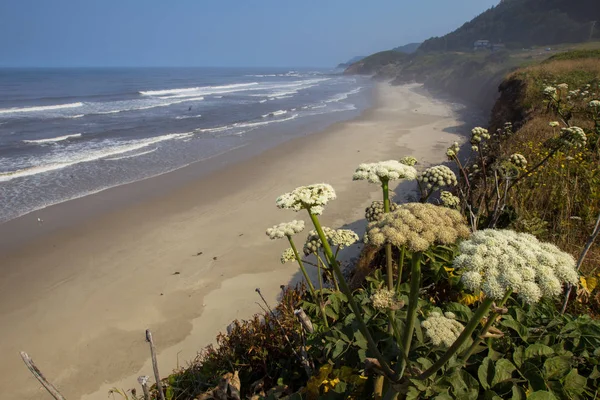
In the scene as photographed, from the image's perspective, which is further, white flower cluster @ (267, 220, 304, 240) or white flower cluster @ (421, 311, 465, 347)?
white flower cluster @ (267, 220, 304, 240)

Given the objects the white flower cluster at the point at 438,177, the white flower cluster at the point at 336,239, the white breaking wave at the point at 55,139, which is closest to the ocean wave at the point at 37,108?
the white breaking wave at the point at 55,139

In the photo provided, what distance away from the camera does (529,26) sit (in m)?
117

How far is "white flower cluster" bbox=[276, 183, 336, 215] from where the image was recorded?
268cm

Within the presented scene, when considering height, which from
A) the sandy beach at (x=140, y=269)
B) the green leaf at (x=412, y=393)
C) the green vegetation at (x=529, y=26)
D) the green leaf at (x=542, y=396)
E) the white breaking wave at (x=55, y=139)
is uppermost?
the green vegetation at (x=529, y=26)

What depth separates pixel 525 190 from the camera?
6.69 m

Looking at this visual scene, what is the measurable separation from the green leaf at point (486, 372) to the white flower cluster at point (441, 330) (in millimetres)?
327

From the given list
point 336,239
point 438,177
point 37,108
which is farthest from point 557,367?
point 37,108

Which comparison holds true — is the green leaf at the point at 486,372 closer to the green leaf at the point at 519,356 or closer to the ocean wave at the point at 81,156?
the green leaf at the point at 519,356

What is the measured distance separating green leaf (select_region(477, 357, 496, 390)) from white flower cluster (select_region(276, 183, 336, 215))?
1489 mm

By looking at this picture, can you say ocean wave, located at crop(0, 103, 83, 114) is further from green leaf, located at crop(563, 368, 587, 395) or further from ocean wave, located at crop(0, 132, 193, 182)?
green leaf, located at crop(563, 368, 587, 395)

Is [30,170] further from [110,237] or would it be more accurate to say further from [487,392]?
[487,392]

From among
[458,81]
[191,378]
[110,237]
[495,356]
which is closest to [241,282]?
[191,378]

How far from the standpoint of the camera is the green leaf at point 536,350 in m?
2.55

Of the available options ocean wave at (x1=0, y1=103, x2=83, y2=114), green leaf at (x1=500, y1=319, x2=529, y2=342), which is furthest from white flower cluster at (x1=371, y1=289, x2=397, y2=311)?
ocean wave at (x1=0, y1=103, x2=83, y2=114)
